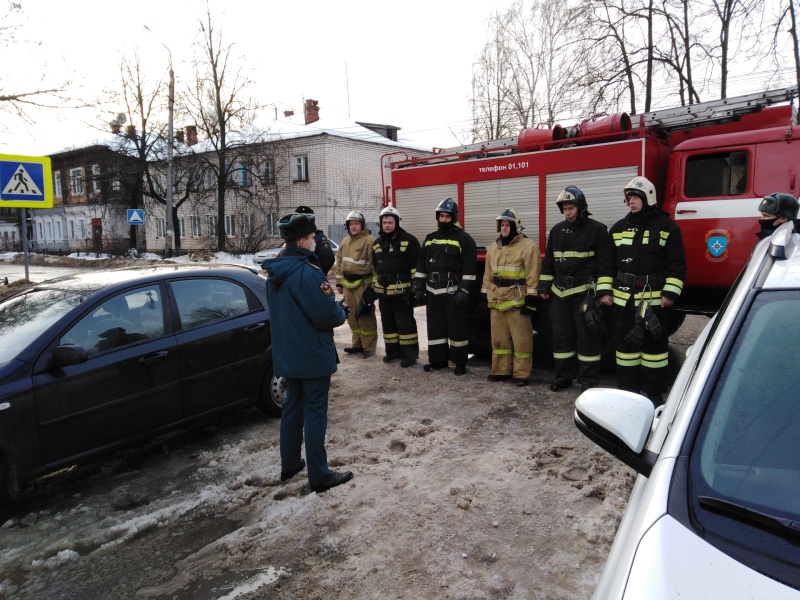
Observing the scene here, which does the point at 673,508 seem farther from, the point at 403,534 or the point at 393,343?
the point at 393,343

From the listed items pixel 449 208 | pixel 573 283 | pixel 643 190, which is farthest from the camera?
pixel 449 208

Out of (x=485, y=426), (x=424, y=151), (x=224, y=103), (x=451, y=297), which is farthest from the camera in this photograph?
(x=424, y=151)

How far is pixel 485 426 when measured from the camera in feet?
16.6

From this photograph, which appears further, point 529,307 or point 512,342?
point 512,342

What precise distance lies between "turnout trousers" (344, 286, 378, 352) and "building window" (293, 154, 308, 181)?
27.6 m

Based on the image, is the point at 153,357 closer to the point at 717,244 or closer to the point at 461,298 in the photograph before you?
the point at 461,298

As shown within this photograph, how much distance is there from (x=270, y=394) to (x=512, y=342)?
2.71m

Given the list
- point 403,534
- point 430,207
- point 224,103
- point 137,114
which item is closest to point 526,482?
point 403,534

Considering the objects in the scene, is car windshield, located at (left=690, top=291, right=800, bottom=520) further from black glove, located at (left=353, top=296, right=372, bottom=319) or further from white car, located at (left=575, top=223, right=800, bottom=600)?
black glove, located at (left=353, top=296, right=372, bottom=319)

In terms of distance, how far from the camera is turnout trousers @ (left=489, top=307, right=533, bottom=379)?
20.7 ft

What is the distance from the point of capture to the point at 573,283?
582 cm

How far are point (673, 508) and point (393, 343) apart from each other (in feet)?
20.2

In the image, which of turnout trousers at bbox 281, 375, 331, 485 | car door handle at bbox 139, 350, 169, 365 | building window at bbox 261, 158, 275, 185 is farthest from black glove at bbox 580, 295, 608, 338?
building window at bbox 261, 158, 275, 185

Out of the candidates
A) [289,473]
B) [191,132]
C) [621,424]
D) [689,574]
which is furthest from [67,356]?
[191,132]
